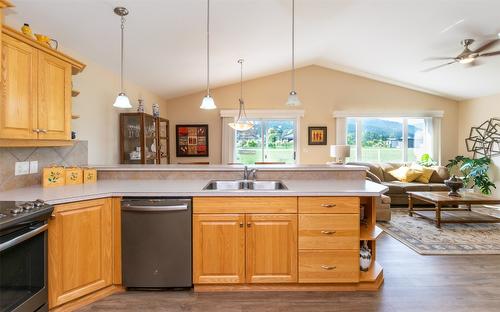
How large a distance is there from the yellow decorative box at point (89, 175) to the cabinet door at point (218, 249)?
4.05 ft

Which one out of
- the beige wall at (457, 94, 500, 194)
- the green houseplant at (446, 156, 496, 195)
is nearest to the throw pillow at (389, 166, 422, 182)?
the green houseplant at (446, 156, 496, 195)

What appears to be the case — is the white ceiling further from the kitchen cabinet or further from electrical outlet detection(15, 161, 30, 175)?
electrical outlet detection(15, 161, 30, 175)

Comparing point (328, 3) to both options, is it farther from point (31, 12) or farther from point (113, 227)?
point (113, 227)

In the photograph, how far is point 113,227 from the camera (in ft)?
7.25

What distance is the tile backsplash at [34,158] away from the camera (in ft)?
7.16

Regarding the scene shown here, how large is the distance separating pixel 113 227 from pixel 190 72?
3.52 metres

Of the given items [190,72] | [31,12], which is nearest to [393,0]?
[190,72]

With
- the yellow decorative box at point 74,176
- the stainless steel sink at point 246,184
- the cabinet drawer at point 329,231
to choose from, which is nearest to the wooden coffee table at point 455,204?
the cabinet drawer at point 329,231

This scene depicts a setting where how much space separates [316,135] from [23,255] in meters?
6.00

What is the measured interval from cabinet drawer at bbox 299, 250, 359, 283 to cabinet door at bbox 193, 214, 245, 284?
502mm

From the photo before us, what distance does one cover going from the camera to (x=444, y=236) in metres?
3.74

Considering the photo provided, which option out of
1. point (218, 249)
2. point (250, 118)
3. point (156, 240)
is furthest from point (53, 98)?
point (250, 118)

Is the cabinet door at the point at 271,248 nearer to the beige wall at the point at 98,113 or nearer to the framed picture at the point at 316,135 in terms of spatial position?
the beige wall at the point at 98,113

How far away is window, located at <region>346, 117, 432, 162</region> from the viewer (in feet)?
22.5
